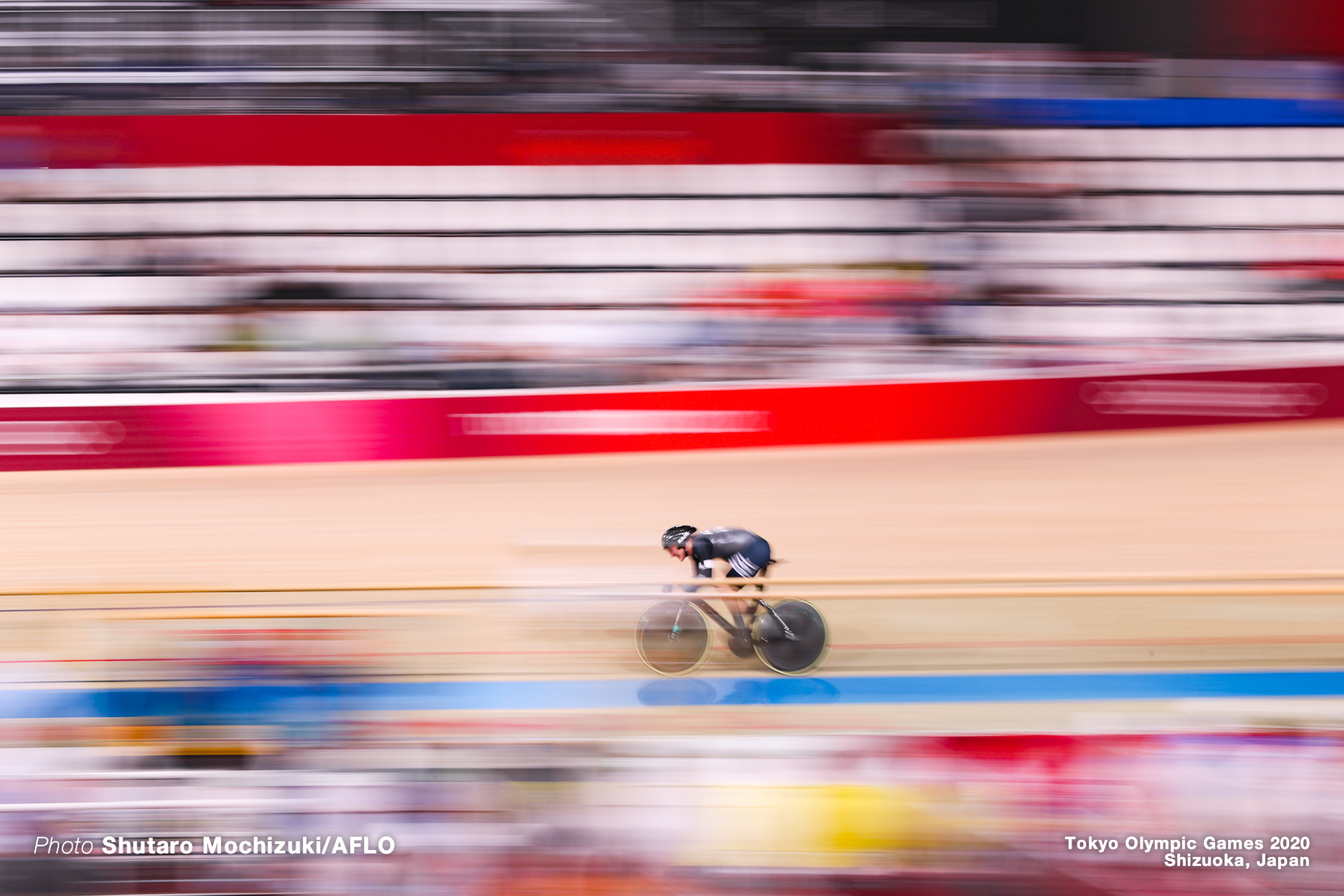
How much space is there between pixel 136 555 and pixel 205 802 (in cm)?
247

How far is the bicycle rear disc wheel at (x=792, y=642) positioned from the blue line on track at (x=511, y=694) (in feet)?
0.35

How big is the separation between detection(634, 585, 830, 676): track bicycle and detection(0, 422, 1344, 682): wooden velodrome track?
0.04 meters

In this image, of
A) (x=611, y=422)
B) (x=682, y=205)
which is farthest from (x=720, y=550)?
(x=682, y=205)

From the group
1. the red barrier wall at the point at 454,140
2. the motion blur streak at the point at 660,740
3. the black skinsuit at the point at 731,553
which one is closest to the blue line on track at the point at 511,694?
the motion blur streak at the point at 660,740

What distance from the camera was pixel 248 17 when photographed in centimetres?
587

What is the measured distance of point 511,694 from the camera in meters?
2.29

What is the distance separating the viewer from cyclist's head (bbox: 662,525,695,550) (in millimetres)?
2666

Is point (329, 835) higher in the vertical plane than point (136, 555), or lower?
lower

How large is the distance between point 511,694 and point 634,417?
3029 millimetres

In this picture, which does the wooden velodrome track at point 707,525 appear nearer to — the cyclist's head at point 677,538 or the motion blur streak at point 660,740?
the motion blur streak at point 660,740

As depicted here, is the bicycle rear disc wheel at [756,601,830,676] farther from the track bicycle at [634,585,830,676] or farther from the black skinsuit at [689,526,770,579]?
the black skinsuit at [689,526,770,579]

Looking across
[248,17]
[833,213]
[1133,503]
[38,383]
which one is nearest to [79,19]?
[248,17]

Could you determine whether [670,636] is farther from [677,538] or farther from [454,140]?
[454,140]

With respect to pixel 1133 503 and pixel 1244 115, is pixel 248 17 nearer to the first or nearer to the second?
pixel 1133 503
